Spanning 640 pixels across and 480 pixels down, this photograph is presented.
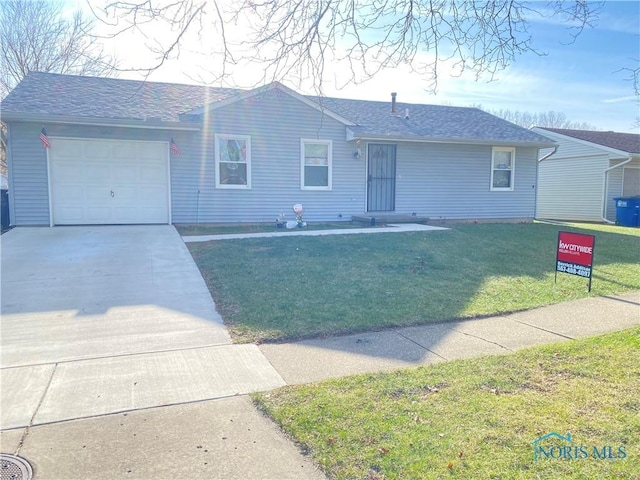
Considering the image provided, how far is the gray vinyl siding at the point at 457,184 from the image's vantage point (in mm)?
15453

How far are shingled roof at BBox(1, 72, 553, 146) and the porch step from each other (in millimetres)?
2462

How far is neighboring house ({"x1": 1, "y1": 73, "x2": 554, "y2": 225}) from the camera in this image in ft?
38.3

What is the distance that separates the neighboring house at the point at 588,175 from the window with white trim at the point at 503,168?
6133mm

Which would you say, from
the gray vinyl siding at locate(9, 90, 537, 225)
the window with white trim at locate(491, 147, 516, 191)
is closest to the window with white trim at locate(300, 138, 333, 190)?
the gray vinyl siding at locate(9, 90, 537, 225)

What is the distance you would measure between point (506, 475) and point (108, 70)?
469 cm

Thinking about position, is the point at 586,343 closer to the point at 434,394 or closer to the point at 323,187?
the point at 434,394

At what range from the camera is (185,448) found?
287 centimetres

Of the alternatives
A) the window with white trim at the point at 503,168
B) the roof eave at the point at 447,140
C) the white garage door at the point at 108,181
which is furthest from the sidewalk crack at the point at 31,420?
the window with white trim at the point at 503,168

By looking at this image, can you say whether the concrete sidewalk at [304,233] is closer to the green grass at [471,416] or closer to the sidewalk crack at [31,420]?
the sidewalk crack at [31,420]

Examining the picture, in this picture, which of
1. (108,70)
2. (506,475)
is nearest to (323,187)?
(108,70)

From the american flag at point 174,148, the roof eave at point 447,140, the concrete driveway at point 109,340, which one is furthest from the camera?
the roof eave at point 447,140

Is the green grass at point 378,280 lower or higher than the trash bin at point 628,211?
lower

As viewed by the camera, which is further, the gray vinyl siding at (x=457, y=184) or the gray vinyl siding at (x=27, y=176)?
the gray vinyl siding at (x=457, y=184)

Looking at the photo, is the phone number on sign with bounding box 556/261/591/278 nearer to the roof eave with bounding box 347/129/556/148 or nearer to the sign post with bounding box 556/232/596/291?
the sign post with bounding box 556/232/596/291
